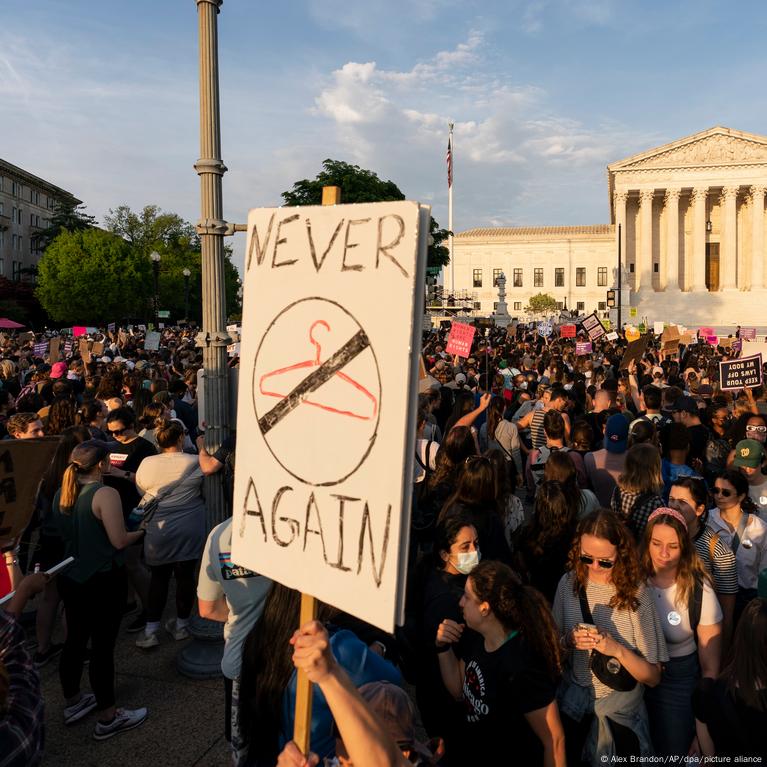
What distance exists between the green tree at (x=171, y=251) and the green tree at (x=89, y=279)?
4735mm

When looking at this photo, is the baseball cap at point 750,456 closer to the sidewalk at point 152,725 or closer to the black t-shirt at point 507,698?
the black t-shirt at point 507,698


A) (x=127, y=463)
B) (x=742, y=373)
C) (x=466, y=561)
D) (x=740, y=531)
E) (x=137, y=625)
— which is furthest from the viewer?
(x=742, y=373)

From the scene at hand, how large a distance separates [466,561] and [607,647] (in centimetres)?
73

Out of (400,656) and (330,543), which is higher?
(330,543)

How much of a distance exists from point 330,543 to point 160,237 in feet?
247

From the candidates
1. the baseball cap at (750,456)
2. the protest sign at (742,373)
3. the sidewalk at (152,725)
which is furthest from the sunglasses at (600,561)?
the protest sign at (742,373)

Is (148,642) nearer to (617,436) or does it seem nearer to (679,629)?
(679,629)

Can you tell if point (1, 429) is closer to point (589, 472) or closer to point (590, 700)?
point (589, 472)

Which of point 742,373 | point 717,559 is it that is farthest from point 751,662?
point 742,373

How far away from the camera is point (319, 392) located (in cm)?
171

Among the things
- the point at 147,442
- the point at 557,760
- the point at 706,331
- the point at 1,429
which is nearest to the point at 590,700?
the point at 557,760

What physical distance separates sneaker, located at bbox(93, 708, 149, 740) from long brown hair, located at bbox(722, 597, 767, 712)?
3.23 meters

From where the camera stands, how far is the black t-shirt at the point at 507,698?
2506 mm

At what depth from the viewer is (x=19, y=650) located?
2098 millimetres
